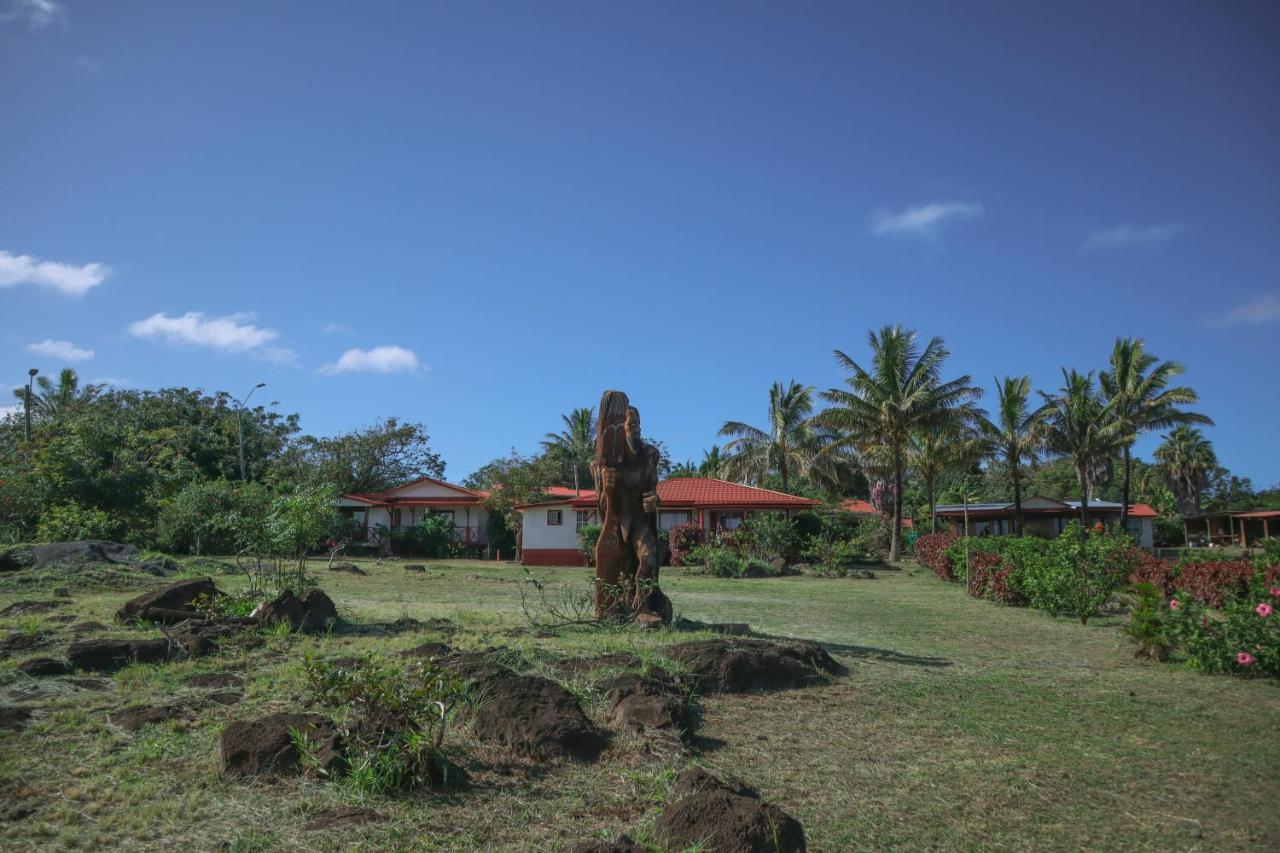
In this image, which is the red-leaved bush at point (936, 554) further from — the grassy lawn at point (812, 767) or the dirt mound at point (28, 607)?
the dirt mound at point (28, 607)

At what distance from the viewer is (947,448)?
36531 mm

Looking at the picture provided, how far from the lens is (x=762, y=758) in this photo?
561 cm

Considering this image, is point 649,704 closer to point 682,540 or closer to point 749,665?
point 749,665

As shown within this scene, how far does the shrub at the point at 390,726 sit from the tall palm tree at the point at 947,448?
31738mm

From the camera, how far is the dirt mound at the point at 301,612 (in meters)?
9.06

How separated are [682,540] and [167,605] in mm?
22757

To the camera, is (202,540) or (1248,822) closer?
(1248,822)

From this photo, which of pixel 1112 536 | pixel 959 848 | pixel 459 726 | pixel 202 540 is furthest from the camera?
pixel 202 540

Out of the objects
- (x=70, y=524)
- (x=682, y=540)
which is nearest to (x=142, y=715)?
(x=70, y=524)

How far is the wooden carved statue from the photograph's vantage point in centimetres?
1060

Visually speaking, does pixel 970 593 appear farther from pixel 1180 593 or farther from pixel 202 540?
pixel 202 540

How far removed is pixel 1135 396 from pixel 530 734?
42.4 meters

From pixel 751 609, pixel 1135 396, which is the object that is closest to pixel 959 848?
pixel 751 609

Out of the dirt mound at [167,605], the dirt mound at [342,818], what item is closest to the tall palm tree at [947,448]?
the dirt mound at [167,605]
